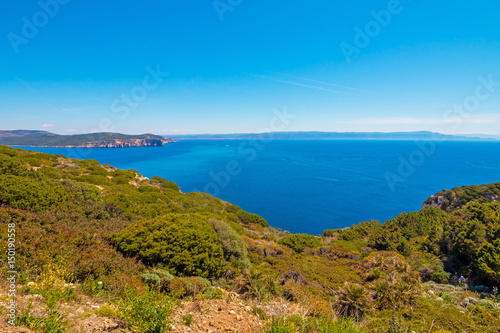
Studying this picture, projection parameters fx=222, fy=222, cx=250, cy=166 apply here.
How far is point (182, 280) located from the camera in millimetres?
6676

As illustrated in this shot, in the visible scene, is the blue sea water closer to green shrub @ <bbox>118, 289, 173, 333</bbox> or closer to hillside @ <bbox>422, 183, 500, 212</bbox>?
hillside @ <bbox>422, 183, 500, 212</bbox>

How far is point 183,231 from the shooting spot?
902 centimetres

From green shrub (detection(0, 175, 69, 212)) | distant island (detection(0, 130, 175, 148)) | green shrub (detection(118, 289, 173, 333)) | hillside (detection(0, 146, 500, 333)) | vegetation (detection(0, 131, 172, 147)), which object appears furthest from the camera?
distant island (detection(0, 130, 175, 148))

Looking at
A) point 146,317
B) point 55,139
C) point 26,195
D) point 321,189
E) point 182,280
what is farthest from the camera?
point 55,139

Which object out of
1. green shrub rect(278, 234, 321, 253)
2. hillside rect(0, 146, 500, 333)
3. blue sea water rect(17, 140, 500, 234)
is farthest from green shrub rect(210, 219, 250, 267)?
blue sea water rect(17, 140, 500, 234)

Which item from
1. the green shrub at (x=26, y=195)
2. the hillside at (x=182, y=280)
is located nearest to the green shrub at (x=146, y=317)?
the hillside at (x=182, y=280)

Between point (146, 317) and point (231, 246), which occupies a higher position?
point (146, 317)

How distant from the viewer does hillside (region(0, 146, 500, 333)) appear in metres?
4.28

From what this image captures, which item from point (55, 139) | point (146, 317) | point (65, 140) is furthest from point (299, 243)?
point (55, 139)

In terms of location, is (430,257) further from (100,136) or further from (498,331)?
(100,136)

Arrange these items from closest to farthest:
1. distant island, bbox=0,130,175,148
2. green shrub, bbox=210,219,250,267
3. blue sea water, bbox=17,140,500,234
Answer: green shrub, bbox=210,219,250,267
blue sea water, bbox=17,140,500,234
distant island, bbox=0,130,175,148

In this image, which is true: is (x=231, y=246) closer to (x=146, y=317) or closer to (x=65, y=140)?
(x=146, y=317)

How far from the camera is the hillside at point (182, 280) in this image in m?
4.28

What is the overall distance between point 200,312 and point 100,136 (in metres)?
216
